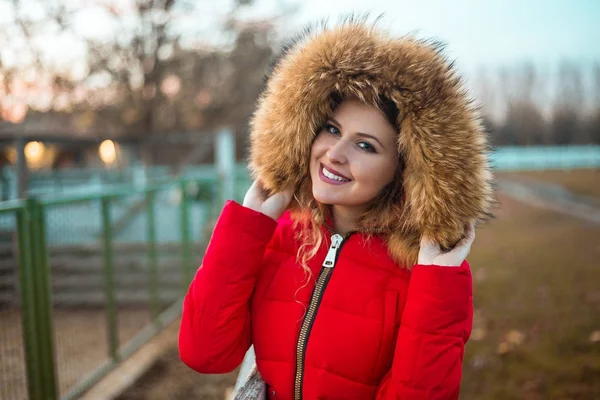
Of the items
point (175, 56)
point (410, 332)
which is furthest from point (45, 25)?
point (410, 332)

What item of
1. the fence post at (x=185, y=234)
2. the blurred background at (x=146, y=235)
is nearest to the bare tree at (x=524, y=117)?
the blurred background at (x=146, y=235)

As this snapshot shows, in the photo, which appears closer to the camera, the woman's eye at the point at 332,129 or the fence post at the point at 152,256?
the woman's eye at the point at 332,129

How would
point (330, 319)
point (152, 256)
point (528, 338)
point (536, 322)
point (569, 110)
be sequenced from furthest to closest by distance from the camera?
point (569, 110) < point (152, 256) < point (536, 322) < point (528, 338) < point (330, 319)

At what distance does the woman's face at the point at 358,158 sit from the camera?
161cm

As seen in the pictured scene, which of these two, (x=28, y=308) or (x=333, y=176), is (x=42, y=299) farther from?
(x=333, y=176)

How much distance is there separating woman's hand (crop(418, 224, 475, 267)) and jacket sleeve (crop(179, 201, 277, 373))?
0.52 m

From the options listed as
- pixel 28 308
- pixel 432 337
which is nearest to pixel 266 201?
pixel 432 337

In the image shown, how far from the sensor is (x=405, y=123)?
158 cm

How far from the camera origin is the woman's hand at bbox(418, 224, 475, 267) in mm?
1474

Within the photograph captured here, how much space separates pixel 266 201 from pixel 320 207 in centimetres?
21

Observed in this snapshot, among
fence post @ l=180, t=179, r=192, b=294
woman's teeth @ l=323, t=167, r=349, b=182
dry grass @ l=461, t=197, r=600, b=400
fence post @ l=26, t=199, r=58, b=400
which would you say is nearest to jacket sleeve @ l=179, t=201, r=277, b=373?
woman's teeth @ l=323, t=167, r=349, b=182

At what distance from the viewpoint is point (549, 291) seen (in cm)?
535

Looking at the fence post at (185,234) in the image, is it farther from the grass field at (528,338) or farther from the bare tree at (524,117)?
the bare tree at (524,117)

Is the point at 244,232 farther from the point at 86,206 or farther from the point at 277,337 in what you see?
the point at 86,206
